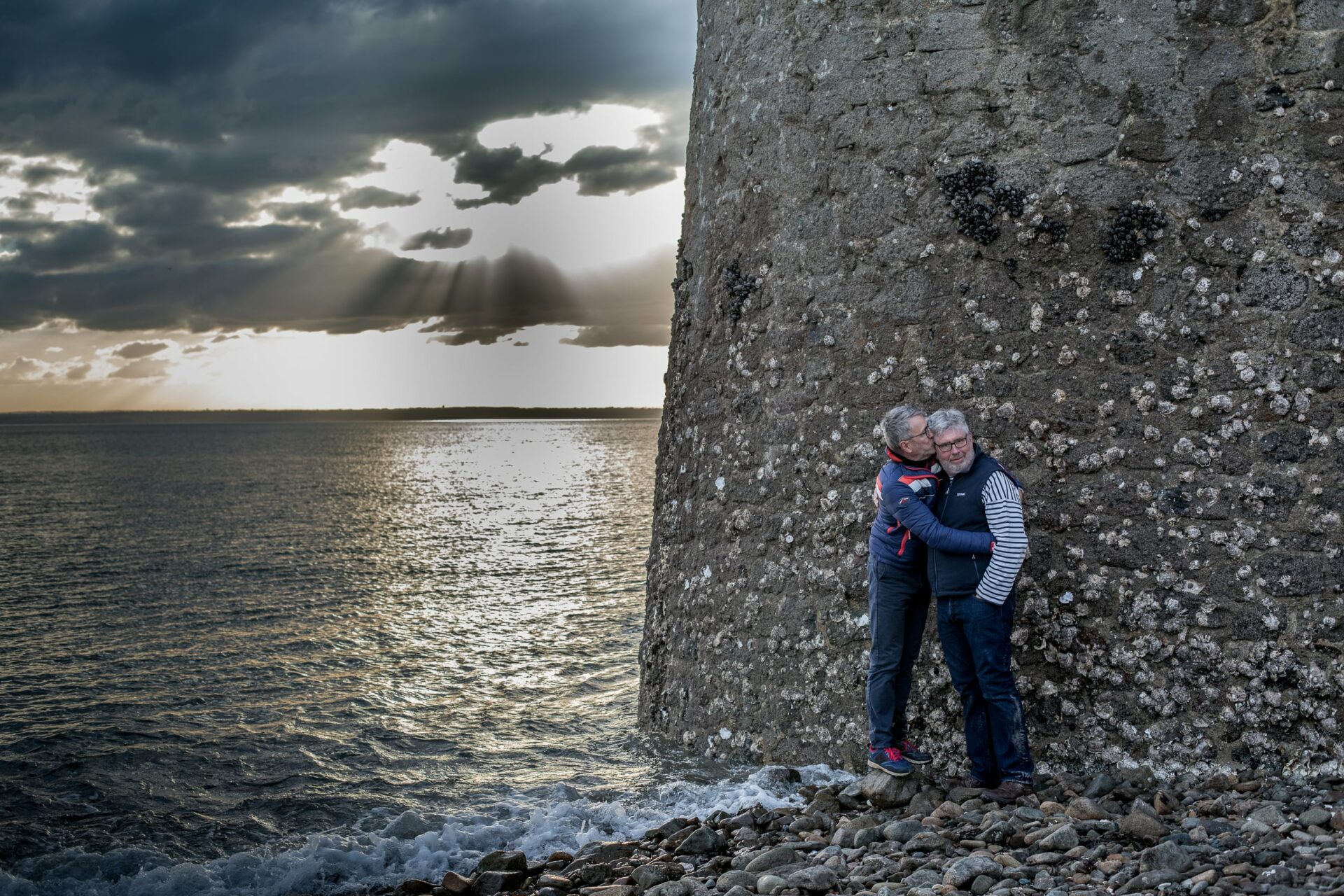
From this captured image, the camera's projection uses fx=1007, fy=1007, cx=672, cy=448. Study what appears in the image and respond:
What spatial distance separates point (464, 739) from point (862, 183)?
5578mm

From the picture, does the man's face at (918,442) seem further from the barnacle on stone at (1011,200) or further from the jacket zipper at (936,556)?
the barnacle on stone at (1011,200)

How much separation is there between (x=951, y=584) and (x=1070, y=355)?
1684mm

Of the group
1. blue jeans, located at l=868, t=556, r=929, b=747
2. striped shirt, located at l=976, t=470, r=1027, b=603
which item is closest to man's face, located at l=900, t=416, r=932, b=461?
striped shirt, located at l=976, t=470, r=1027, b=603

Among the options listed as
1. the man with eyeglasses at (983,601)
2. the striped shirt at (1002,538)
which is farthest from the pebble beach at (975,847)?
the striped shirt at (1002,538)

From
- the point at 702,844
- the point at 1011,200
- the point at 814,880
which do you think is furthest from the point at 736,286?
the point at 814,880

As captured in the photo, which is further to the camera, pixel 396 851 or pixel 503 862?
pixel 396 851

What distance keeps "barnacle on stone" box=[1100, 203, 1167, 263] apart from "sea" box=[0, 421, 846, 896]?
11.9 feet

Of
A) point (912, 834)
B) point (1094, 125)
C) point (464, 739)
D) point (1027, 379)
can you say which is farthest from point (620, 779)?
point (1094, 125)

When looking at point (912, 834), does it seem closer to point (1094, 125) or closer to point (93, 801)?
point (1094, 125)

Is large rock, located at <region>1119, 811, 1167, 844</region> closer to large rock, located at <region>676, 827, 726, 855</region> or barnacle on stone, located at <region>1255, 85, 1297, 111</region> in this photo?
large rock, located at <region>676, 827, 726, 855</region>

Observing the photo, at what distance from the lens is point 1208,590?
5680 mm

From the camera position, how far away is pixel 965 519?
5.34 metres

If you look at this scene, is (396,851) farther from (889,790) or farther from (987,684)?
(987,684)

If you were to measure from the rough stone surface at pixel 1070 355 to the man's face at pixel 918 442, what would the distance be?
0.90 m
